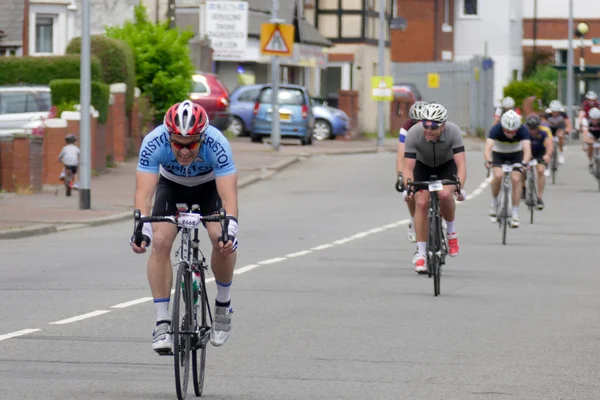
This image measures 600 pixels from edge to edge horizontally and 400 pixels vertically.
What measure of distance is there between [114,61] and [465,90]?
3206 cm

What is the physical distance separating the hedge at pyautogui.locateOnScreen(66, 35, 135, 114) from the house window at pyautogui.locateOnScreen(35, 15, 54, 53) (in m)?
15.0

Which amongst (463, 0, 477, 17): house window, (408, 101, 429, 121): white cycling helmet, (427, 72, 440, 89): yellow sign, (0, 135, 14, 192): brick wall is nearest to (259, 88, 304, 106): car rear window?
(0, 135, 14, 192): brick wall

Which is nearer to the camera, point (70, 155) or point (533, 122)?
point (533, 122)

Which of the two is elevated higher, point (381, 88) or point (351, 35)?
point (351, 35)

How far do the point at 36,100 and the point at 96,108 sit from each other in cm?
119

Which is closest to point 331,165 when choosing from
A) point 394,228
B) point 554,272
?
point 394,228

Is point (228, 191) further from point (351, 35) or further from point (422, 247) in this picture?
point (351, 35)

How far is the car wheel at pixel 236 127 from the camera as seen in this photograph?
5009 centimetres

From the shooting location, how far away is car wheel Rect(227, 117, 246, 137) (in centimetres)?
5009

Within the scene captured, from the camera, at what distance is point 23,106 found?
107 ft

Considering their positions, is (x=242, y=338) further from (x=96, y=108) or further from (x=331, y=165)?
(x=331, y=165)

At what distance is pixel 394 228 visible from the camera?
2419cm

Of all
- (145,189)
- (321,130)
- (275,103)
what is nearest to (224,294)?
(145,189)

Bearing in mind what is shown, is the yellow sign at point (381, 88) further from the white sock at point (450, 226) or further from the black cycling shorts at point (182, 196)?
the black cycling shorts at point (182, 196)
